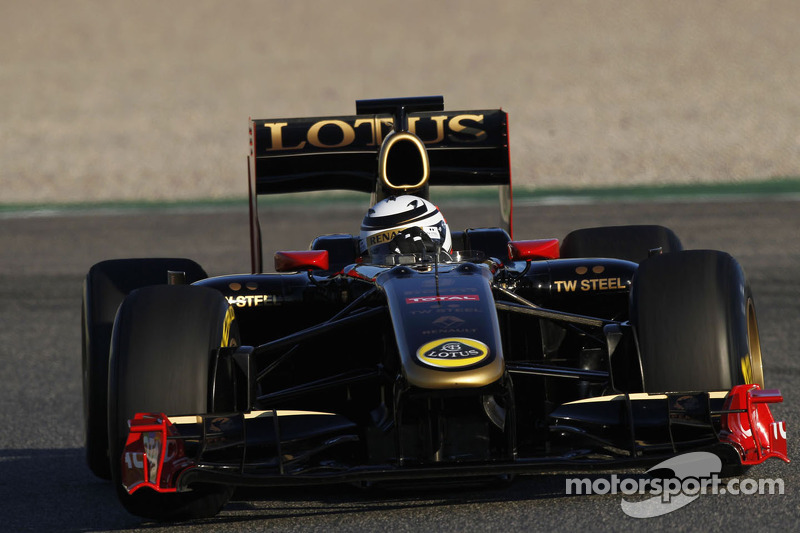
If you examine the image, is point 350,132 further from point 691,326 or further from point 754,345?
point 691,326

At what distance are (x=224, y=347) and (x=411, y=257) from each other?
1398 mm

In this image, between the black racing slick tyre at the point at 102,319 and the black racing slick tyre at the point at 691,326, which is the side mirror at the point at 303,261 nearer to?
the black racing slick tyre at the point at 102,319

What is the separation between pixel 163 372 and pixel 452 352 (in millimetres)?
1187

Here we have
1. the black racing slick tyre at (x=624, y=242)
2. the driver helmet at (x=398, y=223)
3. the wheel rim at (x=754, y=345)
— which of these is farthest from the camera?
the black racing slick tyre at (x=624, y=242)

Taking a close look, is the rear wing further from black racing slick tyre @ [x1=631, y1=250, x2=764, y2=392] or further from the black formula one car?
black racing slick tyre @ [x1=631, y1=250, x2=764, y2=392]

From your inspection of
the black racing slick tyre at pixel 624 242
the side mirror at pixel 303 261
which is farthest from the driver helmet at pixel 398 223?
the black racing slick tyre at pixel 624 242

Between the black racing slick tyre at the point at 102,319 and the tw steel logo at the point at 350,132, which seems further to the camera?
the tw steel logo at the point at 350,132

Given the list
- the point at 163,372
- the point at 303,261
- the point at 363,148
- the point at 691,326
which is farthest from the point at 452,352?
the point at 363,148

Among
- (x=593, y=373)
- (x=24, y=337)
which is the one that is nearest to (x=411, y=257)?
(x=593, y=373)

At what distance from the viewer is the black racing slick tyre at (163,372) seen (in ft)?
17.7

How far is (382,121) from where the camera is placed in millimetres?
9133

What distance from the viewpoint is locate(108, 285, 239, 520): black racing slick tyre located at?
5391 mm

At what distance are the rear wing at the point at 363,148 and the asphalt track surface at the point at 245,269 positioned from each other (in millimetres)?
2200

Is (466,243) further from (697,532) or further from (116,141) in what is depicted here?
(116,141)
